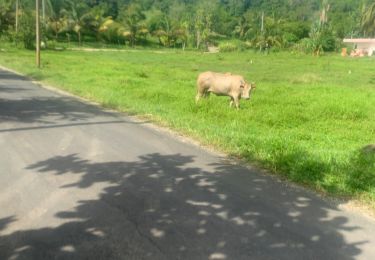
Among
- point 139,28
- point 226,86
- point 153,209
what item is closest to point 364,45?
point 139,28

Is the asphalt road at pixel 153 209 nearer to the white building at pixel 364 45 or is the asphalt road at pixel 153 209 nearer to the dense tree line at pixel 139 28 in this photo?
the dense tree line at pixel 139 28

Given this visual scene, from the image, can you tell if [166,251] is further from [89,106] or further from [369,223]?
[89,106]

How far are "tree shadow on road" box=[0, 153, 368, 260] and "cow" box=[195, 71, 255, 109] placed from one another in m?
8.13

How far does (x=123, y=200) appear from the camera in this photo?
5.97 m

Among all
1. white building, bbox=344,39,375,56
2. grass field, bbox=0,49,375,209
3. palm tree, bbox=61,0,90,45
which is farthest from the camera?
white building, bbox=344,39,375,56

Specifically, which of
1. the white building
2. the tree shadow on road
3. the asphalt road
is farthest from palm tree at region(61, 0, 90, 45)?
the tree shadow on road

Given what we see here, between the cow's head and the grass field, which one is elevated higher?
the cow's head

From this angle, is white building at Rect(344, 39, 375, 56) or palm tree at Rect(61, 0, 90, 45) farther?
white building at Rect(344, 39, 375, 56)

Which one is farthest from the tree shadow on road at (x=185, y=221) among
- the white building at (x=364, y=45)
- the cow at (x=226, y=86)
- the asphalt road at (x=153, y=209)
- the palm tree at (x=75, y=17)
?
the white building at (x=364, y=45)

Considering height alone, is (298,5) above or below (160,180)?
above

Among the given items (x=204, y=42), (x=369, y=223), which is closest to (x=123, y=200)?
(x=369, y=223)

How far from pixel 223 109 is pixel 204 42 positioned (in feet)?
233

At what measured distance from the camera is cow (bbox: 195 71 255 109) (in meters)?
15.2

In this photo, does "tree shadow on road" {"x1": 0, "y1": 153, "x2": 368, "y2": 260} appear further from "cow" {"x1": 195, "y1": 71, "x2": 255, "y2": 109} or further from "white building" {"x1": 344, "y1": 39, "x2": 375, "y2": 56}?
"white building" {"x1": 344, "y1": 39, "x2": 375, "y2": 56}
